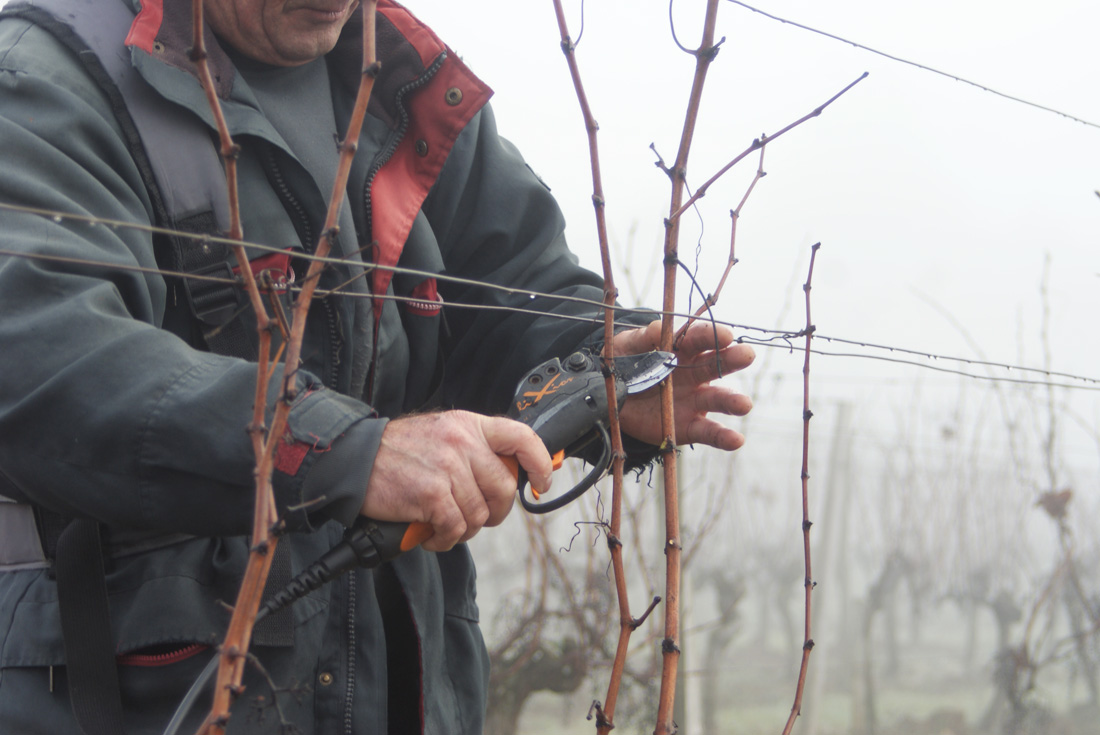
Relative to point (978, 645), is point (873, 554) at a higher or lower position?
higher

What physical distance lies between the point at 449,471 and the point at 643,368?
1.77 feet

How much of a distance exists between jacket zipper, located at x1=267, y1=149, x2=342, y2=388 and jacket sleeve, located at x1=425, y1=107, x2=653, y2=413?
361mm

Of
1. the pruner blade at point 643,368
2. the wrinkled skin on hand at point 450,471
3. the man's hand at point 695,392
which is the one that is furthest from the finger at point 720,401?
the wrinkled skin on hand at point 450,471

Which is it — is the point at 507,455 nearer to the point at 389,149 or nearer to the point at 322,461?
the point at 322,461

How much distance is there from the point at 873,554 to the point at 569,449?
5356mm

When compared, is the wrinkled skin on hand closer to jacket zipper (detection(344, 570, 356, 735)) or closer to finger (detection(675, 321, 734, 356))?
jacket zipper (detection(344, 570, 356, 735))

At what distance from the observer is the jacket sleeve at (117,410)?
0.93 m

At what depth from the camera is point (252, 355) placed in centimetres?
128

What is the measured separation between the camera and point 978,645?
20.9ft

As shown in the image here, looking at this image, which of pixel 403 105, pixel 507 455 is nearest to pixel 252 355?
pixel 507 455

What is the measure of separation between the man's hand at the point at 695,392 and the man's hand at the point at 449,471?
495 mm

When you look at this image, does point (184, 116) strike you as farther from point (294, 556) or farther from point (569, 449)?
point (569, 449)

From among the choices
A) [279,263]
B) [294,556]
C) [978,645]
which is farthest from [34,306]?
[978,645]

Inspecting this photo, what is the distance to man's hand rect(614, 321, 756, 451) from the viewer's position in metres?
1.51
